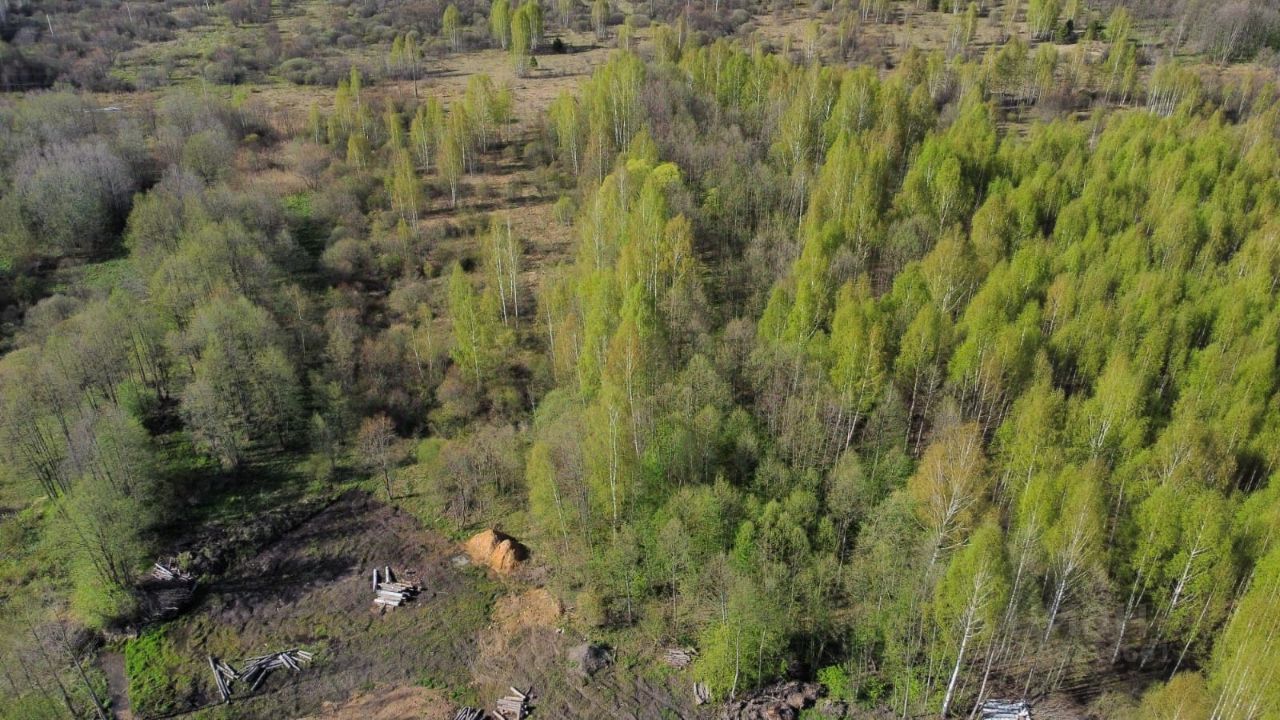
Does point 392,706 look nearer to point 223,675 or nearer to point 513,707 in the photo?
point 513,707

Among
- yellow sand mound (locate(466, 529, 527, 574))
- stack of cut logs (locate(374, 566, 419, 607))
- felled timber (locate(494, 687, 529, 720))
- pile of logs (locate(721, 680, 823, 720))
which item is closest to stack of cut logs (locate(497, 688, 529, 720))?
felled timber (locate(494, 687, 529, 720))

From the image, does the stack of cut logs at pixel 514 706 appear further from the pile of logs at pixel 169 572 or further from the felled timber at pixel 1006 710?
the felled timber at pixel 1006 710

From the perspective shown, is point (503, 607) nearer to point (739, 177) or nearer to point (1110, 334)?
point (1110, 334)

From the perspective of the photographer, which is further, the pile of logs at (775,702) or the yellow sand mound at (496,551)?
the yellow sand mound at (496,551)

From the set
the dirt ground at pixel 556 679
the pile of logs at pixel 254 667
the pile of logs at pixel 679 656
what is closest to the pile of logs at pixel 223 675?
the pile of logs at pixel 254 667

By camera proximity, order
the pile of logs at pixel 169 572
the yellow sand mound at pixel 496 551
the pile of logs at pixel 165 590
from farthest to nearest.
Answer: the yellow sand mound at pixel 496 551 → the pile of logs at pixel 169 572 → the pile of logs at pixel 165 590

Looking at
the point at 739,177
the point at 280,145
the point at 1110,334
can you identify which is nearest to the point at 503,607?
the point at 1110,334

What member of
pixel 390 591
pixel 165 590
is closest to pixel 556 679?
pixel 390 591
